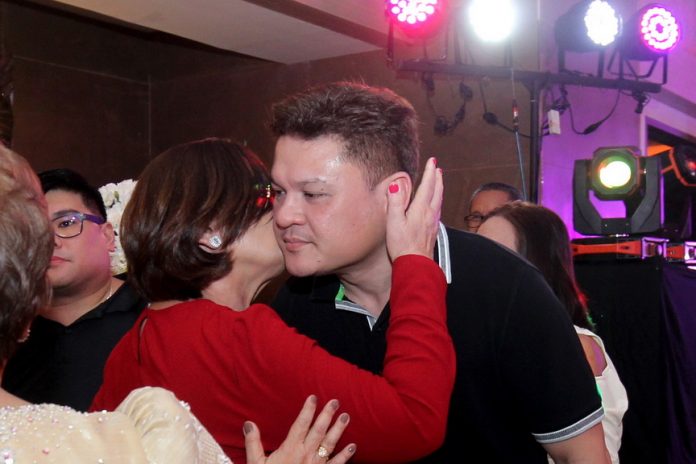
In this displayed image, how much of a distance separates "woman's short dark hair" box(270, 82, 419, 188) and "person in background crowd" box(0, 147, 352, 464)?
780 millimetres

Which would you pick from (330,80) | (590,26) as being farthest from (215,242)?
(330,80)

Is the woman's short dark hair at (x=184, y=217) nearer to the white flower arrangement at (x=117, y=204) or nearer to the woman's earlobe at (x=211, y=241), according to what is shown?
the woman's earlobe at (x=211, y=241)

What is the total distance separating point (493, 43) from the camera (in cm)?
551

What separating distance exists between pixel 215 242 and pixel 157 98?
577cm

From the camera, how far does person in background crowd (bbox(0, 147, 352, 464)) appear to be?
994 mm

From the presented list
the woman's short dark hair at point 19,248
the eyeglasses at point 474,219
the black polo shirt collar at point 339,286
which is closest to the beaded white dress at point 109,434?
the woman's short dark hair at point 19,248

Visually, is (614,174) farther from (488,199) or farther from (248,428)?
(248,428)

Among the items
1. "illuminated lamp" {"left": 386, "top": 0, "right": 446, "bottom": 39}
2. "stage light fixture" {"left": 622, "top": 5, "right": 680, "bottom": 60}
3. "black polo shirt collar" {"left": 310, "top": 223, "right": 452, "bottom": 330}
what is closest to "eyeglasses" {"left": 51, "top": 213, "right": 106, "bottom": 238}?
"black polo shirt collar" {"left": 310, "top": 223, "right": 452, "bottom": 330}

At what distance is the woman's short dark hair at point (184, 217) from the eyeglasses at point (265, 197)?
0.05ft

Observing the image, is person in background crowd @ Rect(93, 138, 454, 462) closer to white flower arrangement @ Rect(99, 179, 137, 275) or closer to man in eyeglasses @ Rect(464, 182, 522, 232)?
white flower arrangement @ Rect(99, 179, 137, 275)

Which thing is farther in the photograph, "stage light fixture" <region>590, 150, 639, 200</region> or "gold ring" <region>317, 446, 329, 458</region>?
"stage light fixture" <region>590, 150, 639, 200</region>

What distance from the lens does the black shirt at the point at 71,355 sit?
2490mm

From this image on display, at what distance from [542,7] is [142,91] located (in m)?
3.40

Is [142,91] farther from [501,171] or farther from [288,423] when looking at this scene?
[288,423]
